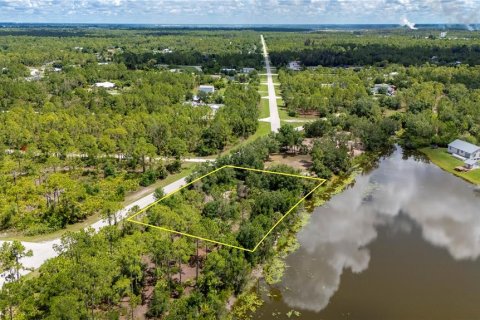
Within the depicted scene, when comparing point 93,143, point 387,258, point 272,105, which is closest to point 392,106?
point 272,105

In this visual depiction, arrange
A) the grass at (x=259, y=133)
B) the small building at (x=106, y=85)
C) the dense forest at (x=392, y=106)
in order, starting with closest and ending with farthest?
the grass at (x=259, y=133), the dense forest at (x=392, y=106), the small building at (x=106, y=85)

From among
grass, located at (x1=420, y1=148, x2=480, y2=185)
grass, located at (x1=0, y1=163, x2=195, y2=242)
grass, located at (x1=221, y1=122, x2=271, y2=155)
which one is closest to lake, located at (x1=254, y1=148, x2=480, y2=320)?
grass, located at (x1=420, y1=148, x2=480, y2=185)

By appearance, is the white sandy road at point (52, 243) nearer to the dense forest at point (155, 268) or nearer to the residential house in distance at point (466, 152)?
the dense forest at point (155, 268)

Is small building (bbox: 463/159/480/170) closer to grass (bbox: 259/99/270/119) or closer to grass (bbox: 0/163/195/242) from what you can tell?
grass (bbox: 259/99/270/119)

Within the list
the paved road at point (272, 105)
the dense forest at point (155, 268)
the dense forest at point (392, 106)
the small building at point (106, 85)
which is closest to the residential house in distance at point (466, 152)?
the dense forest at point (392, 106)

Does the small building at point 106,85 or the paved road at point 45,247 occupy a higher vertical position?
the small building at point 106,85

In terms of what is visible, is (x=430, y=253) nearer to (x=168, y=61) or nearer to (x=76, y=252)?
(x=76, y=252)

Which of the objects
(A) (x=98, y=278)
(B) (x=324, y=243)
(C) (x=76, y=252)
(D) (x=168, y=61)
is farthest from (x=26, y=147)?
(D) (x=168, y=61)
